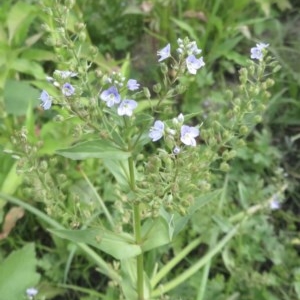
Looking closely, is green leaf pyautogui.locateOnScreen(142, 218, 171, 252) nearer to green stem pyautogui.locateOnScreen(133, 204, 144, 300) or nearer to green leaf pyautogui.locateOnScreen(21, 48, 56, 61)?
green stem pyautogui.locateOnScreen(133, 204, 144, 300)

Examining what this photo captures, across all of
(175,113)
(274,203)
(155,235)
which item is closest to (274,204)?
(274,203)

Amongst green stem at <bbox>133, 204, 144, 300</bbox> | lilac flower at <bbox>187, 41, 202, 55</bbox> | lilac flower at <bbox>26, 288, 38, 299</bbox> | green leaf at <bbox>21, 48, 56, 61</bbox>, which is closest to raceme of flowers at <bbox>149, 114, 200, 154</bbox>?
lilac flower at <bbox>187, 41, 202, 55</bbox>

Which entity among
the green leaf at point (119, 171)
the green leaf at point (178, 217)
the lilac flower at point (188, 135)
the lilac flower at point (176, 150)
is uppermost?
the lilac flower at point (188, 135)

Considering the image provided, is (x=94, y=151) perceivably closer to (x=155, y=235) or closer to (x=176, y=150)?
(x=176, y=150)

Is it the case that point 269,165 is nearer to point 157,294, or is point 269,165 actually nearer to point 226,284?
point 226,284

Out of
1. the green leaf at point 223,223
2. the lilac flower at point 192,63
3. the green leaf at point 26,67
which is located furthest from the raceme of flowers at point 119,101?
the green leaf at point 26,67

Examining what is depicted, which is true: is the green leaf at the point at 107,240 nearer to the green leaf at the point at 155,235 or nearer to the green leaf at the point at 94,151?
the green leaf at the point at 155,235
